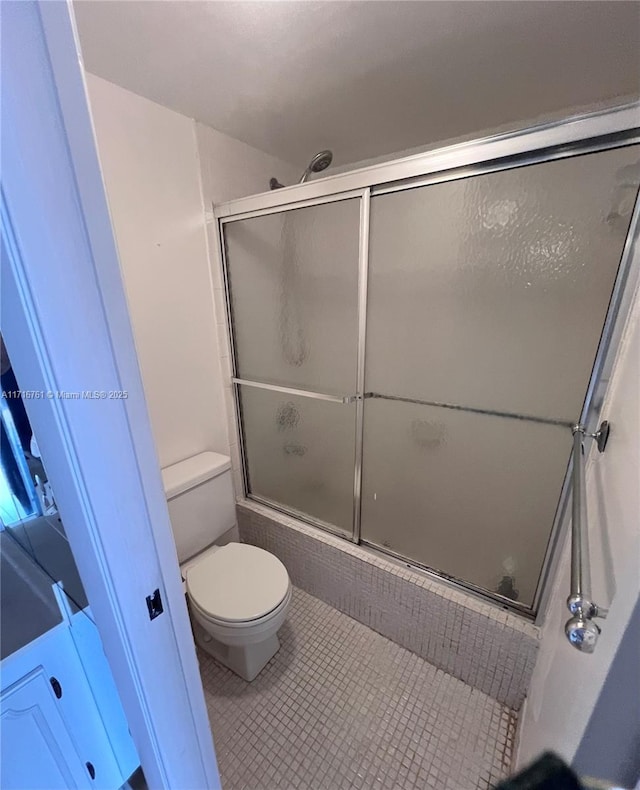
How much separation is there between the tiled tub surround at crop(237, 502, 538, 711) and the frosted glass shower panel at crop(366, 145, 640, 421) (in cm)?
77

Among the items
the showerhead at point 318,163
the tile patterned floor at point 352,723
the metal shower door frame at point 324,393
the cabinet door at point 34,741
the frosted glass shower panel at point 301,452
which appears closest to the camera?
the cabinet door at point 34,741

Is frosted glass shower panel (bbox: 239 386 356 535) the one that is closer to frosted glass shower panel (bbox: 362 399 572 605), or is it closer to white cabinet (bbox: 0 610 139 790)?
frosted glass shower panel (bbox: 362 399 572 605)

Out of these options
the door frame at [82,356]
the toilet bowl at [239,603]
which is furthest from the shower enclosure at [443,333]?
the door frame at [82,356]

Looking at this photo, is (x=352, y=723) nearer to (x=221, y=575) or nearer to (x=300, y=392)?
(x=221, y=575)

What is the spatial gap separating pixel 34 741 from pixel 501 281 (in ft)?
5.51

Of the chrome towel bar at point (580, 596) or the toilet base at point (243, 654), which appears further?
the toilet base at point (243, 654)

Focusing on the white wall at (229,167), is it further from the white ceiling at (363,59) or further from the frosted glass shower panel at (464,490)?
the frosted glass shower panel at (464,490)

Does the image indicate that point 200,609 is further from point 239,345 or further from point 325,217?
point 325,217

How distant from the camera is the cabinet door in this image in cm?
63

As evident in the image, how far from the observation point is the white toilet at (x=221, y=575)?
1.21 metres

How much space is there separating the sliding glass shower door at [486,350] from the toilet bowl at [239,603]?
58cm

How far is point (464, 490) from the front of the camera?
137 cm

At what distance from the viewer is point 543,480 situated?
1173 mm

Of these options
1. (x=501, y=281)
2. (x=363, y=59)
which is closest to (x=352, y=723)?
(x=501, y=281)
